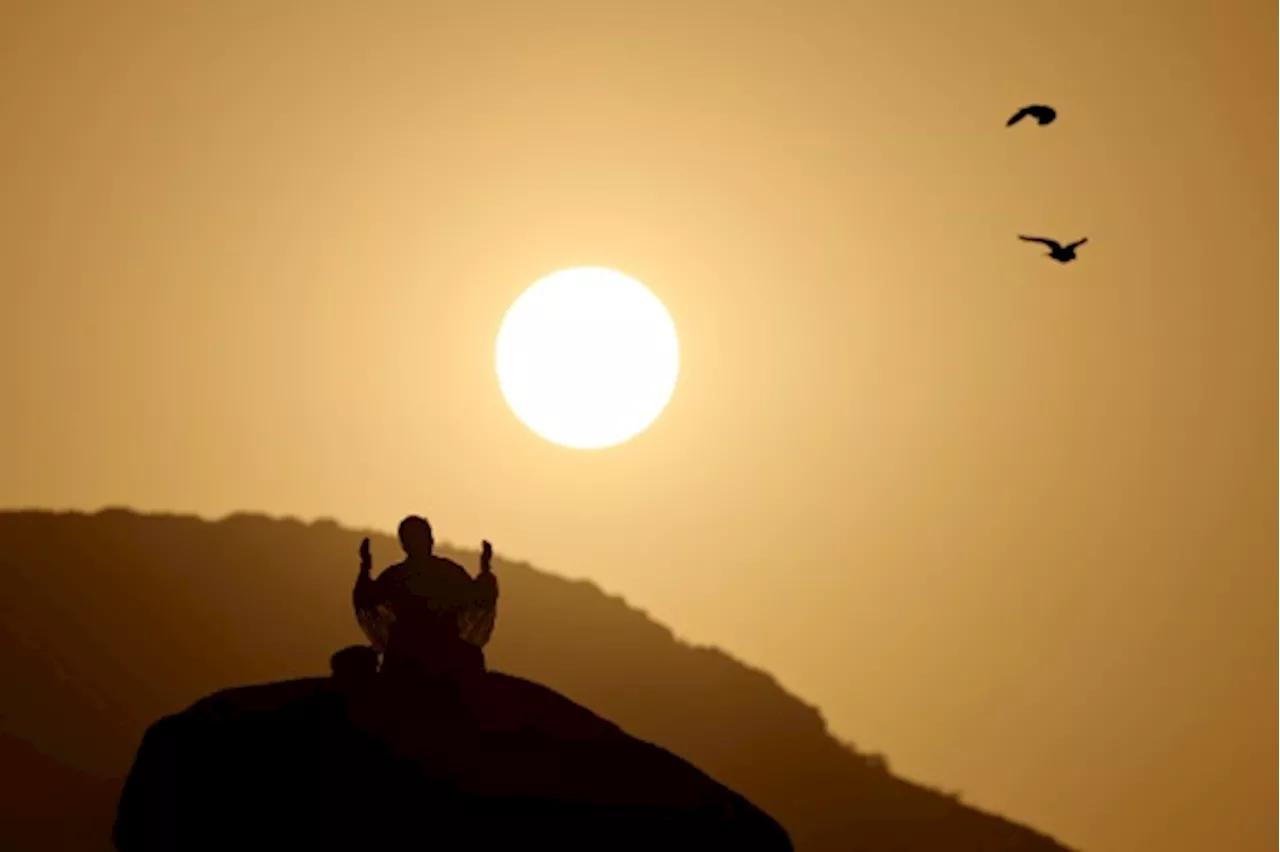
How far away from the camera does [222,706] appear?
1355 cm

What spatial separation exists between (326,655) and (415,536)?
4795 inches

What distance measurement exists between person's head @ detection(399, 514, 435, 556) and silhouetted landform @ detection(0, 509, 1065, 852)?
11437 centimetres

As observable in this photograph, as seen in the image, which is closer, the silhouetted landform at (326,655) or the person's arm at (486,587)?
the person's arm at (486,587)

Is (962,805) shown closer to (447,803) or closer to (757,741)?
(757,741)

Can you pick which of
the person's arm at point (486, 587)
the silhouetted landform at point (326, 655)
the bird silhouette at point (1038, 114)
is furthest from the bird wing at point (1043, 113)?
the silhouetted landform at point (326, 655)

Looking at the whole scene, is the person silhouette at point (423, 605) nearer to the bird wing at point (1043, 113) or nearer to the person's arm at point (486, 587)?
the person's arm at point (486, 587)

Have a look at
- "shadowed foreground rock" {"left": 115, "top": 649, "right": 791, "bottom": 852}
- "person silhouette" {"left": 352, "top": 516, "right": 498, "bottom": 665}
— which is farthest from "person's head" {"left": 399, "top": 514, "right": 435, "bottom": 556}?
"shadowed foreground rock" {"left": 115, "top": 649, "right": 791, "bottom": 852}

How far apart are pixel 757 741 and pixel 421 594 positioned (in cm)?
13071

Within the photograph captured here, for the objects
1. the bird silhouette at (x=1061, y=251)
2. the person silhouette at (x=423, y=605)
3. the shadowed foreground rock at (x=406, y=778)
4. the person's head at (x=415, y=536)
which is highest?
the bird silhouette at (x=1061, y=251)

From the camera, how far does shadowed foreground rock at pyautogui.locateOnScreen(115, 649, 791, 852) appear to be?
12.7 m

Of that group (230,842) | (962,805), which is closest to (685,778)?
(230,842)

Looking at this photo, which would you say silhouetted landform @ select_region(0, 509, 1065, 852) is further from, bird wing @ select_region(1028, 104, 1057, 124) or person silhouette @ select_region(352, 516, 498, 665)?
person silhouette @ select_region(352, 516, 498, 665)

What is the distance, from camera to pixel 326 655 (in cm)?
13225

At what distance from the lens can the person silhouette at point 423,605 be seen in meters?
14.2
